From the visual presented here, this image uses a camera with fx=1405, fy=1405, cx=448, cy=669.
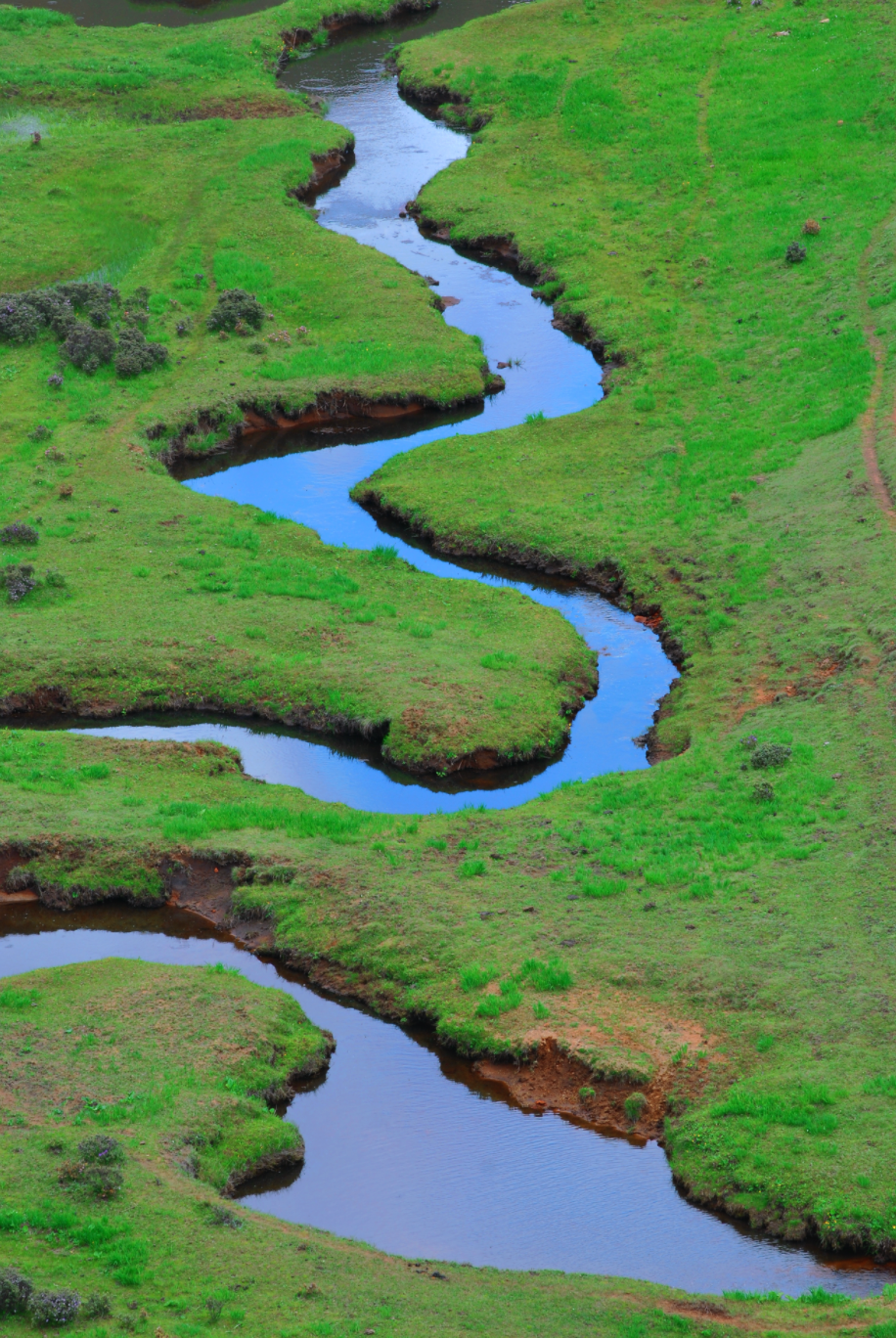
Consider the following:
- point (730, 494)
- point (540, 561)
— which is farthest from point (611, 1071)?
point (730, 494)

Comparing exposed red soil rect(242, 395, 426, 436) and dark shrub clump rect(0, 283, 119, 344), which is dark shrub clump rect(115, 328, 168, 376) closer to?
dark shrub clump rect(0, 283, 119, 344)

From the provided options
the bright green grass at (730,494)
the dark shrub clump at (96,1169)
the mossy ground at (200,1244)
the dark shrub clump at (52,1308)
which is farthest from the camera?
the bright green grass at (730,494)

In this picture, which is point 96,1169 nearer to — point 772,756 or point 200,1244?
point 200,1244

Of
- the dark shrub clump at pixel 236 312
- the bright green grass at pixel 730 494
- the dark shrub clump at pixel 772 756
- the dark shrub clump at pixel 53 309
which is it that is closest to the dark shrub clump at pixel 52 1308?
the bright green grass at pixel 730 494

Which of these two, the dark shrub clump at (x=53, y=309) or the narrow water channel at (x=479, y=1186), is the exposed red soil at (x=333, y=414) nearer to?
the dark shrub clump at (x=53, y=309)

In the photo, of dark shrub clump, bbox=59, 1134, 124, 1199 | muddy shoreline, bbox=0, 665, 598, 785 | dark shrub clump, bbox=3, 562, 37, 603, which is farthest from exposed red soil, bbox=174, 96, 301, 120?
dark shrub clump, bbox=59, 1134, 124, 1199

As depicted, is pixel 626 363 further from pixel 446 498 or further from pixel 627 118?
pixel 627 118
